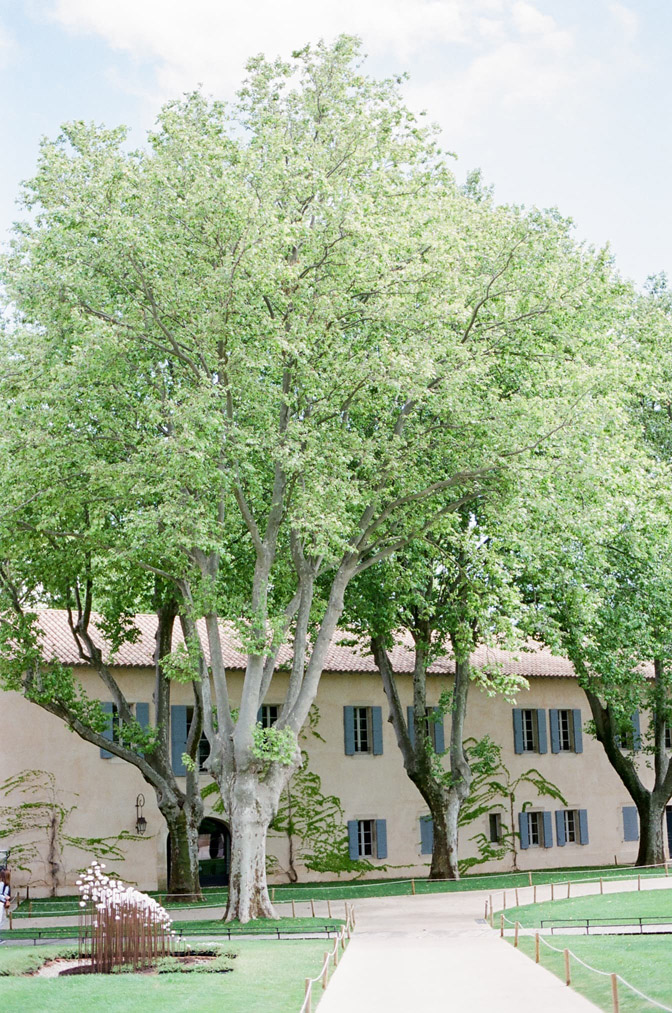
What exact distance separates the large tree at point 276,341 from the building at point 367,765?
764 cm

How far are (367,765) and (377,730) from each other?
1.17m

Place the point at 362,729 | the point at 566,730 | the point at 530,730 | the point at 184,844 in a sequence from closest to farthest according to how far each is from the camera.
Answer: the point at 184,844 → the point at 362,729 → the point at 530,730 → the point at 566,730

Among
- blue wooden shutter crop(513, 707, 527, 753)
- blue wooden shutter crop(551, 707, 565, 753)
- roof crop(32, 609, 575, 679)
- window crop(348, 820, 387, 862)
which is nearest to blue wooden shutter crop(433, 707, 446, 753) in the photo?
roof crop(32, 609, 575, 679)

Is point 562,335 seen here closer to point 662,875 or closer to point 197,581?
point 197,581

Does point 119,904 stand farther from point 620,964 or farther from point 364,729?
point 364,729

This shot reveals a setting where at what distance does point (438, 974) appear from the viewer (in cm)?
1541

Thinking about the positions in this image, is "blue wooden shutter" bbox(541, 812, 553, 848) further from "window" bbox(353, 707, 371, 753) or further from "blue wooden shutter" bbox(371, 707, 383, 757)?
"window" bbox(353, 707, 371, 753)

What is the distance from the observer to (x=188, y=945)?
60.7 ft

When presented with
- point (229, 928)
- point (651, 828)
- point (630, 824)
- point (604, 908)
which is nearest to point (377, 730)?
point (651, 828)

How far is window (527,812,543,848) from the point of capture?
128 feet

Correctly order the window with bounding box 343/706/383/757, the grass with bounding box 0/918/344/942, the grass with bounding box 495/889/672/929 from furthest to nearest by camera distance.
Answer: the window with bounding box 343/706/383/757, the grass with bounding box 495/889/672/929, the grass with bounding box 0/918/344/942

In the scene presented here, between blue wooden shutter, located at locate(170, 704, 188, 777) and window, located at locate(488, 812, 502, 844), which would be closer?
blue wooden shutter, located at locate(170, 704, 188, 777)

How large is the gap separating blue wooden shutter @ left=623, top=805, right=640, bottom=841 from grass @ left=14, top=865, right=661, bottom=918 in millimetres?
5385

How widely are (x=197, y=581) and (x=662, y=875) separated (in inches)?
683
